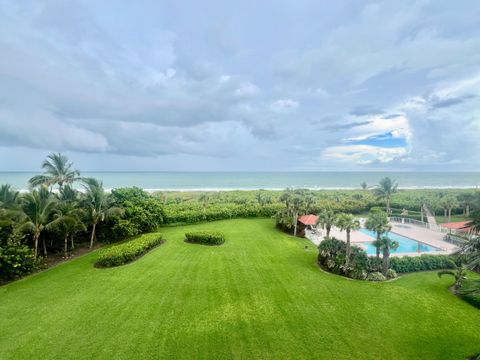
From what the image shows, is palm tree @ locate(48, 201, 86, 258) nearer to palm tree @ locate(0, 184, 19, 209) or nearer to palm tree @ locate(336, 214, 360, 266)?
palm tree @ locate(0, 184, 19, 209)

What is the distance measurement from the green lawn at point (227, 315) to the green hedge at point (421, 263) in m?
0.84

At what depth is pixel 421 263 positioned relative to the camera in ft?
49.9

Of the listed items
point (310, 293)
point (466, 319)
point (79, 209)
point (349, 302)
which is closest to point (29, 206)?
point (79, 209)

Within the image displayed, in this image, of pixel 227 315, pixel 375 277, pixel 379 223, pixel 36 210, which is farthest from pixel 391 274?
pixel 36 210

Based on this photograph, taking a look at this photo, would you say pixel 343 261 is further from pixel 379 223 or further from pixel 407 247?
pixel 407 247

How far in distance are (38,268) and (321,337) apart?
1613 cm

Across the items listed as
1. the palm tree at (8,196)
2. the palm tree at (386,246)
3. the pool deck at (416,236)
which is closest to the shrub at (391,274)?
the palm tree at (386,246)

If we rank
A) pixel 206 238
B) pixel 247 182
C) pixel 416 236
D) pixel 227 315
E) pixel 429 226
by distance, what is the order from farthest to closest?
pixel 247 182, pixel 429 226, pixel 416 236, pixel 206 238, pixel 227 315

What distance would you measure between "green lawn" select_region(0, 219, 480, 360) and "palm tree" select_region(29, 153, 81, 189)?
8.10m

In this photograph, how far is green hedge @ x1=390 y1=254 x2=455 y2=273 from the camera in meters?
14.8

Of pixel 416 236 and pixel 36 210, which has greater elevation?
pixel 36 210

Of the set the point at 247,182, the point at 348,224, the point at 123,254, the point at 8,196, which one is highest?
the point at 247,182

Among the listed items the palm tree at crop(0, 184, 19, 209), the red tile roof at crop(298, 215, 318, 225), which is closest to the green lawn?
the palm tree at crop(0, 184, 19, 209)

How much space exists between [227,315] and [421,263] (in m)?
13.2
